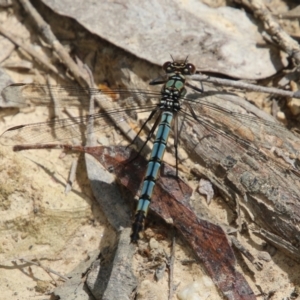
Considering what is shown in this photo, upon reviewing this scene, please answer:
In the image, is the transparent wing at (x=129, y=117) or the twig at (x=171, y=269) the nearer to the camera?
the twig at (x=171, y=269)

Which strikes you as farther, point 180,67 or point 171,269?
→ point 180,67

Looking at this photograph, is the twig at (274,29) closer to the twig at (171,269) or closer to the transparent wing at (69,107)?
the transparent wing at (69,107)

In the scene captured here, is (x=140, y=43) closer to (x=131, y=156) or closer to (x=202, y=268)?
(x=131, y=156)

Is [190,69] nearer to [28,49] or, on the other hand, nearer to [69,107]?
[69,107]

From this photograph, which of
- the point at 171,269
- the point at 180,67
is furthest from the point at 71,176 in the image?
the point at 180,67

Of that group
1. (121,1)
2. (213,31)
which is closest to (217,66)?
(213,31)

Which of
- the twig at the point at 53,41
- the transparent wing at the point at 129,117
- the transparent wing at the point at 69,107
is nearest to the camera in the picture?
the transparent wing at the point at 129,117

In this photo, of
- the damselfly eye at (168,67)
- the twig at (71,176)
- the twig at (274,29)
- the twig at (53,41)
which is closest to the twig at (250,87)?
the damselfly eye at (168,67)
